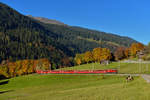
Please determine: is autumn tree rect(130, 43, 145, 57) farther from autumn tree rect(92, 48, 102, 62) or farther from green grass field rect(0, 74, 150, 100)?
green grass field rect(0, 74, 150, 100)

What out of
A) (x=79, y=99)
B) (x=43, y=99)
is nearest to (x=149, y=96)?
(x=79, y=99)

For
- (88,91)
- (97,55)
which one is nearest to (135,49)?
(97,55)

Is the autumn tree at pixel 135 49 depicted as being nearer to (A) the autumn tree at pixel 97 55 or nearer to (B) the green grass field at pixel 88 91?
(A) the autumn tree at pixel 97 55

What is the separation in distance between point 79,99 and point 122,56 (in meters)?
144

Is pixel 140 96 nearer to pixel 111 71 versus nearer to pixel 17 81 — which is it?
pixel 111 71

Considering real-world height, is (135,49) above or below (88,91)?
above

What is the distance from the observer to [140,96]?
21625 mm

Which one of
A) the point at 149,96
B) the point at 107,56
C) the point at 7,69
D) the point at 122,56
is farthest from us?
the point at 122,56

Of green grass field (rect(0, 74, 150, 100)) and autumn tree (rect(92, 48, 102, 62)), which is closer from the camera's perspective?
green grass field (rect(0, 74, 150, 100))

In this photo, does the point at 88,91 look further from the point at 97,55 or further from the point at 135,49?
the point at 135,49

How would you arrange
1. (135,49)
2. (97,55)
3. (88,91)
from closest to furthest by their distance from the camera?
(88,91) → (97,55) → (135,49)

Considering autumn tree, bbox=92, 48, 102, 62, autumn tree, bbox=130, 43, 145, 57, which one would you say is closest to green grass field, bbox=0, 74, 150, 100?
autumn tree, bbox=92, 48, 102, 62

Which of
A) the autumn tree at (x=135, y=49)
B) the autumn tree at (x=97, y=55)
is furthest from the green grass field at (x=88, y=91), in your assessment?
the autumn tree at (x=135, y=49)

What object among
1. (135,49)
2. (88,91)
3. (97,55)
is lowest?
(88,91)
